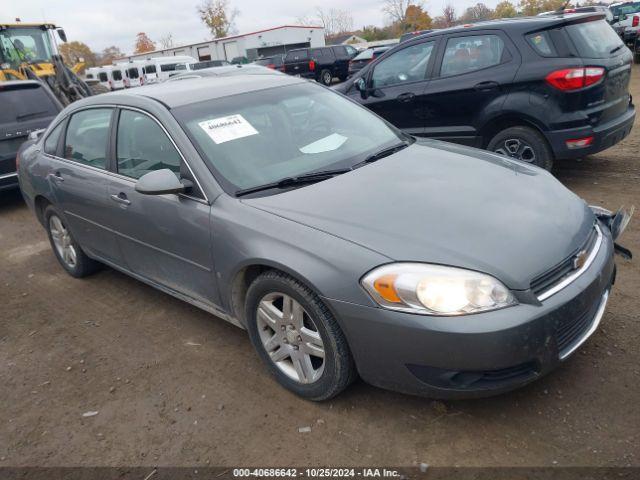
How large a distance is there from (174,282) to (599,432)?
251 centimetres

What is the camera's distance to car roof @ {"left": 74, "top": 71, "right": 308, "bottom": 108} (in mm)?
3500

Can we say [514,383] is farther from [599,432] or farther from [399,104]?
[399,104]

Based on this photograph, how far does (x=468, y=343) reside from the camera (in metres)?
2.23

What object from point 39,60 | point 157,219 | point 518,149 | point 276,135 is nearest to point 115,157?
point 157,219

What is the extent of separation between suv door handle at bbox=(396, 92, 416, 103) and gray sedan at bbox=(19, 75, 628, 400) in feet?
7.87

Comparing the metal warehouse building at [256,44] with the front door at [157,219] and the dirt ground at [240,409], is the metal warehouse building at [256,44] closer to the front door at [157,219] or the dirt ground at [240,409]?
the front door at [157,219]

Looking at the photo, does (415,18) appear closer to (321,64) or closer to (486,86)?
(321,64)

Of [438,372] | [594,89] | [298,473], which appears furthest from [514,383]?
[594,89]

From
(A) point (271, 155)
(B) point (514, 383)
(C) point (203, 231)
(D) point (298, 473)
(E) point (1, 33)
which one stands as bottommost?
(D) point (298, 473)

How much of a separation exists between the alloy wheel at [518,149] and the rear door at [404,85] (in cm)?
103

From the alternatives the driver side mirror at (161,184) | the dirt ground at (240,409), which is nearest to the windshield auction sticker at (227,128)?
the driver side mirror at (161,184)

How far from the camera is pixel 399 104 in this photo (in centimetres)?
638

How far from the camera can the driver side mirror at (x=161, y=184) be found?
302 centimetres

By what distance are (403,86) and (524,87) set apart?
4.89 ft
